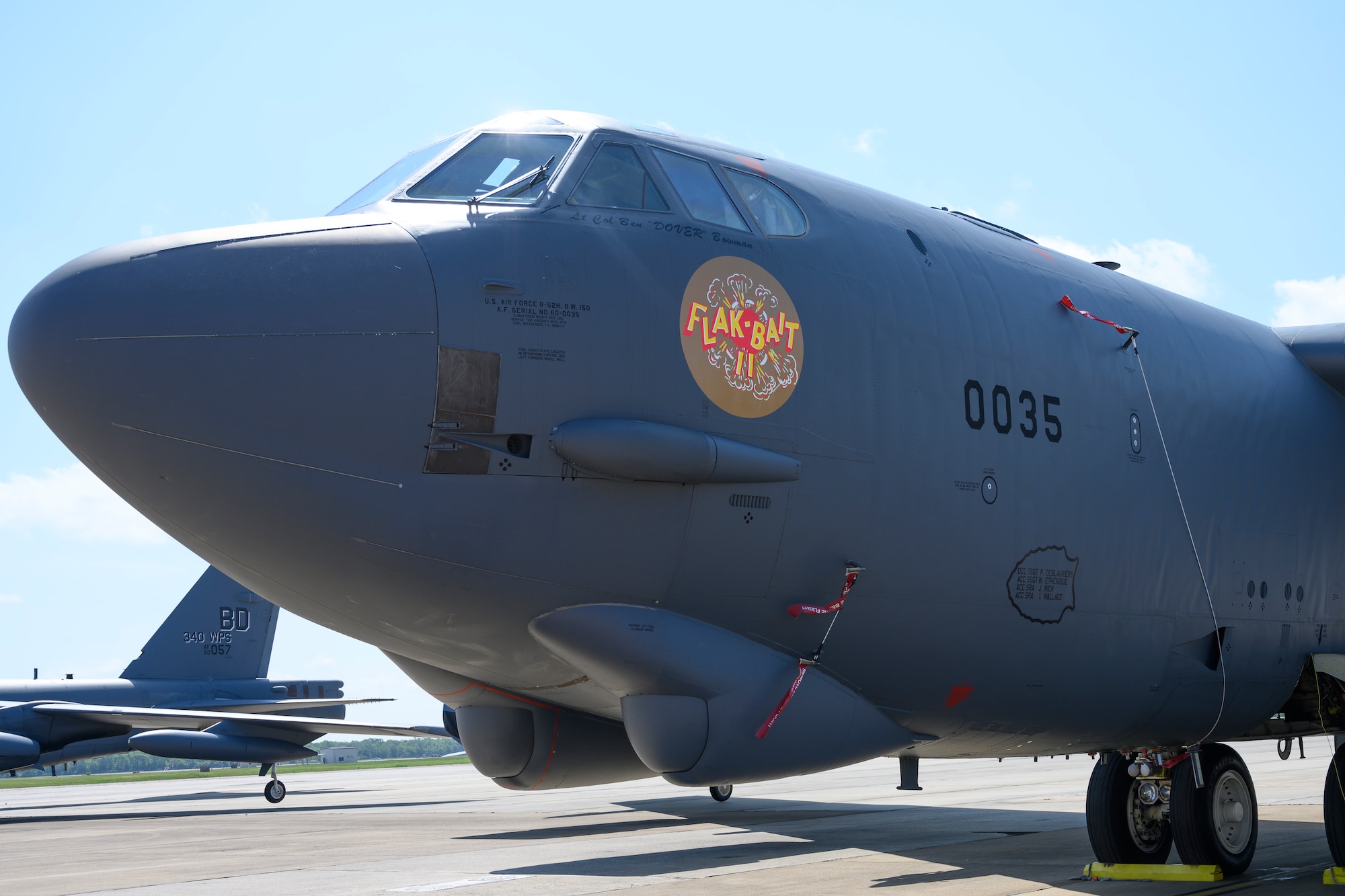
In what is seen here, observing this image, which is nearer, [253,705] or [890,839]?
[890,839]

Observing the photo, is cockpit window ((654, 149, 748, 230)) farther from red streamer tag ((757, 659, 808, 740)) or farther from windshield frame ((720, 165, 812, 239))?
red streamer tag ((757, 659, 808, 740))

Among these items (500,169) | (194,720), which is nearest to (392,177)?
(500,169)

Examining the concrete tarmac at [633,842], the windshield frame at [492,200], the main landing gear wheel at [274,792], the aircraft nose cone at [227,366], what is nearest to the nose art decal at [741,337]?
the windshield frame at [492,200]

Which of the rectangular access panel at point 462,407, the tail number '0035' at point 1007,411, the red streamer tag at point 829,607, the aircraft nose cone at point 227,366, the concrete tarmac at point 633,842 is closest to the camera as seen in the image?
the aircraft nose cone at point 227,366

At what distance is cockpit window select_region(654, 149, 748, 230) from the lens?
20.1 feet

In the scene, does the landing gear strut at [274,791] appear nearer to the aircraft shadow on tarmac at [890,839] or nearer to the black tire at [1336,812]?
the aircraft shadow on tarmac at [890,839]

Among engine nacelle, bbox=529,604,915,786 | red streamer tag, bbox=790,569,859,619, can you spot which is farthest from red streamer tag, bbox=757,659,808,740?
red streamer tag, bbox=790,569,859,619

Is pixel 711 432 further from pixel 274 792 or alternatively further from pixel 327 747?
pixel 327 747

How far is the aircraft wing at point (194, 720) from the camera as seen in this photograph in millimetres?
25703

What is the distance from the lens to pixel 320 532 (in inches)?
200

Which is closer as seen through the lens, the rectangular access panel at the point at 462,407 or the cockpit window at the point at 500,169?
the rectangular access panel at the point at 462,407

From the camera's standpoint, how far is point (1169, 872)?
855 cm

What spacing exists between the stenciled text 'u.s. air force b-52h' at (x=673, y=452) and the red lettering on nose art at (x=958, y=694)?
25 millimetres

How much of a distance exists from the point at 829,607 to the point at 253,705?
1049 inches
